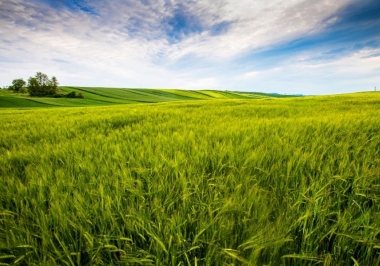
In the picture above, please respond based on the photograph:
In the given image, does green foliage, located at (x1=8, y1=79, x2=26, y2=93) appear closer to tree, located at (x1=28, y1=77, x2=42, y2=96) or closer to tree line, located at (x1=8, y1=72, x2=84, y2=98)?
tree line, located at (x1=8, y1=72, x2=84, y2=98)

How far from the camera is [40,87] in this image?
72.3 metres

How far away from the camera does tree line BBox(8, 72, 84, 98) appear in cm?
6988

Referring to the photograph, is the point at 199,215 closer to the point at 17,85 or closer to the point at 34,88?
the point at 34,88

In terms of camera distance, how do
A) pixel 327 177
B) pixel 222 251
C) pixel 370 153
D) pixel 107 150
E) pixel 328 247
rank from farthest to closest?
pixel 107 150 < pixel 370 153 < pixel 327 177 < pixel 328 247 < pixel 222 251

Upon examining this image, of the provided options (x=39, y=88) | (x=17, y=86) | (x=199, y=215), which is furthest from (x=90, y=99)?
(x=199, y=215)

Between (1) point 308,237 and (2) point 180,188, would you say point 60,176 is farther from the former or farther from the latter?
(1) point 308,237

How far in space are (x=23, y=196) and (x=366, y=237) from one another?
1755 mm

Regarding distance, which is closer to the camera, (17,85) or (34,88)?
(34,88)

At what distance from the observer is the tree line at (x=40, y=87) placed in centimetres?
6988

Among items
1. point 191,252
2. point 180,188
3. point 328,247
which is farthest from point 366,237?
point 180,188

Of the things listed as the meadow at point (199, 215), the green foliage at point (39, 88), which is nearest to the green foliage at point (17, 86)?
the green foliage at point (39, 88)

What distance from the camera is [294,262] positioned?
71cm

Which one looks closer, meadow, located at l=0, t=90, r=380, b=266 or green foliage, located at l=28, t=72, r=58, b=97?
meadow, located at l=0, t=90, r=380, b=266

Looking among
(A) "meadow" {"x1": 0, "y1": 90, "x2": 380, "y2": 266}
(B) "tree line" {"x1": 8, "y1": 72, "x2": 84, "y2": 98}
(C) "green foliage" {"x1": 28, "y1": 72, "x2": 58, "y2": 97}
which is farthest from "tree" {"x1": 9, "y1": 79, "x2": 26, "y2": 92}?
(A) "meadow" {"x1": 0, "y1": 90, "x2": 380, "y2": 266}
